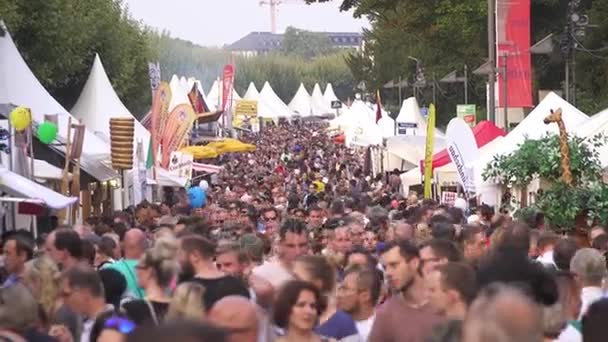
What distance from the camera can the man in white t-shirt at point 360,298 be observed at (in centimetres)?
866

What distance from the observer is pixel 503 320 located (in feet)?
15.1

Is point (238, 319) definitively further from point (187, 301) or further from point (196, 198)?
point (196, 198)

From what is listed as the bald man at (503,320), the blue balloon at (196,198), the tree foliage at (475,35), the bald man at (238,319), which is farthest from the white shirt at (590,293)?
the tree foliage at (475,35)

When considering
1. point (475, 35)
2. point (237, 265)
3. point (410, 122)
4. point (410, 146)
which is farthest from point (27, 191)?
point (475, 35)

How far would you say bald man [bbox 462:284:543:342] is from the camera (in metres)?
4.55

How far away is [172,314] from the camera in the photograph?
6961 mm

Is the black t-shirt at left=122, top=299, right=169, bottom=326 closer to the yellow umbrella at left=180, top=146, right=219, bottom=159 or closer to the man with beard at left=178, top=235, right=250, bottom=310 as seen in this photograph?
the man with beard at left=178, top=235, right=250, bottom=310

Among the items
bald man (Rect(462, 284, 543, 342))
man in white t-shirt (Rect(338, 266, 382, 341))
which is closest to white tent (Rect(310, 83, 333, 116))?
man in white t-shirt (Rect(338, 266, 382, 341))

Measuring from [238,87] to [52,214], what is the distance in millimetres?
146979

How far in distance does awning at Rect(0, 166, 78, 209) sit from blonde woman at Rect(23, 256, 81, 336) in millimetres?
9560

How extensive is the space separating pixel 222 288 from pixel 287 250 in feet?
11.5

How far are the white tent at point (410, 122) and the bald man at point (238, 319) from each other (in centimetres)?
3617

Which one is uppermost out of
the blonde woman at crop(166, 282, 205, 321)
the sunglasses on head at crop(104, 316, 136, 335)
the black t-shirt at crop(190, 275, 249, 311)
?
the blonde woman at crop(166, 282, 205, 321)

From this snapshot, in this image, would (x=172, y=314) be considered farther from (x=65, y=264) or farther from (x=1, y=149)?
(x=1, y=149)
